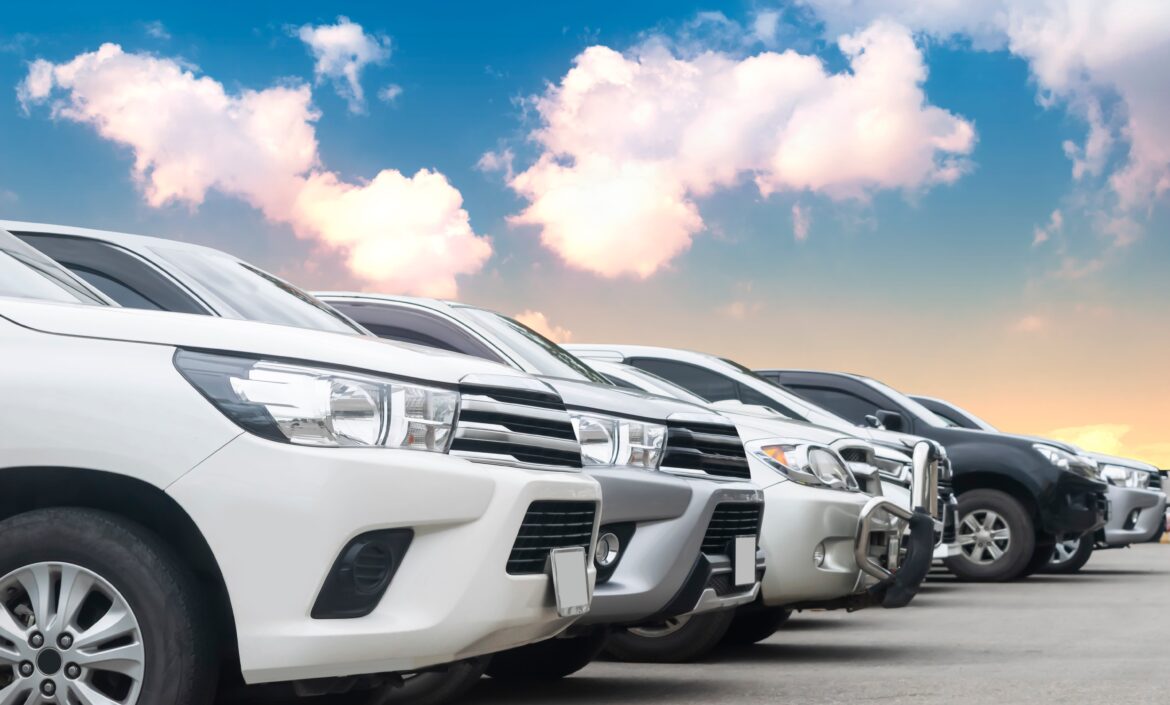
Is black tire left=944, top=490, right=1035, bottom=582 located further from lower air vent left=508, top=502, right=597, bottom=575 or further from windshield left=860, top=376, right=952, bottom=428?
lower air vent left=508, top=502, right=597, bottom=575

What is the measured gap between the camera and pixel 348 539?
13.7 feet

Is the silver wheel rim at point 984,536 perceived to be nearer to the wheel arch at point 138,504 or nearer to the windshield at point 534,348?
the windshield at point 534,348

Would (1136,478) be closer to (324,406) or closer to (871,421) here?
(871,421)

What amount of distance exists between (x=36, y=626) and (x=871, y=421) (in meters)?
8.92

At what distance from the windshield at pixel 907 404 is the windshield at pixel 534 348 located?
6374 mm

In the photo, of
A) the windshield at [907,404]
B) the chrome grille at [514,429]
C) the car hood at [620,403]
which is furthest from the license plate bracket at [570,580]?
the windshield at [907,404]

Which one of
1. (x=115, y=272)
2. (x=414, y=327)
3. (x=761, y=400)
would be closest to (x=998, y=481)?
(x=761, y=400)

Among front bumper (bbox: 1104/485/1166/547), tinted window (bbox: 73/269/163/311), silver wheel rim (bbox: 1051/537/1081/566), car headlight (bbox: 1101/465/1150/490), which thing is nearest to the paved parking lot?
tinted window (bbox: 73/269/163/311)

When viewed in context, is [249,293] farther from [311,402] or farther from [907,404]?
[907,404]

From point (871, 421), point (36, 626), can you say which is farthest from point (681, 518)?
point (871, 421)

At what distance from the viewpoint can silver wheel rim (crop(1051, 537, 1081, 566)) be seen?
1543 cm

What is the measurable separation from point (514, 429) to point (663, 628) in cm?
327

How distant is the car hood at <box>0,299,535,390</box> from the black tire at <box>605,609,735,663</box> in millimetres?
3448

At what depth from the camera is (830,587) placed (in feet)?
25.1
